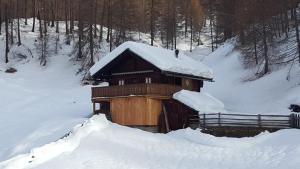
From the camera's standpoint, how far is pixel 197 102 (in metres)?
34.6

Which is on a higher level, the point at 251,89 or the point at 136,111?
the point at 251,89

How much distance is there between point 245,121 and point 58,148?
13642 mm

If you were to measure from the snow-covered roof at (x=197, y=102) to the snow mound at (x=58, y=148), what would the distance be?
19.8 feet

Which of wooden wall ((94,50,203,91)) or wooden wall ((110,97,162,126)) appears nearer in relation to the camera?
wooden wall ((110,97,162,126))

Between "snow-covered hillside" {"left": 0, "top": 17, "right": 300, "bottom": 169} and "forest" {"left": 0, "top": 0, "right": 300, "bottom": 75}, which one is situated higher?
"forest" {"left": 0, "top": 0, "right": 300, "bottom": 75}

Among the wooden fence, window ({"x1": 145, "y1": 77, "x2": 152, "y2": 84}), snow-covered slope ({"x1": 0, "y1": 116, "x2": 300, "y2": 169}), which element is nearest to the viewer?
snow-covered slope ({"x1": 0, "y1": 116, "x2": 300, "y2": 169})

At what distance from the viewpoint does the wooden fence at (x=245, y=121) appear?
30531mm

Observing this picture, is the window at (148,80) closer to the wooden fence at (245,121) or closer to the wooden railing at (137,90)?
the wooden railing at (137,90)

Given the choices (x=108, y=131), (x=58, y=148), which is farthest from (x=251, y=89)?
(x=58, y=148)

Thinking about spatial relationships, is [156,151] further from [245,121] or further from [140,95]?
[245,121]

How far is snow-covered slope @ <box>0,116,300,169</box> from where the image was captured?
2245 centimetres

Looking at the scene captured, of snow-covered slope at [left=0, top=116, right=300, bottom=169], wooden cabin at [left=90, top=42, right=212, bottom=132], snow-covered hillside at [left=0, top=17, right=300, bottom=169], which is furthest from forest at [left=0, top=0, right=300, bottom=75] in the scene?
snow-covered slope at [left=0, top=116, right=300, bottom=169]

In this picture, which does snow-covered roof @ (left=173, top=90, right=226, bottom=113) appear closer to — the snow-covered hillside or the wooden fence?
the wooden fence

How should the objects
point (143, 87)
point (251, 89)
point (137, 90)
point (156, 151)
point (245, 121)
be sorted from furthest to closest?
point (251, 89) → point (137, 90) → point (143, 87) → point (245, 121) → point (156, 151)
